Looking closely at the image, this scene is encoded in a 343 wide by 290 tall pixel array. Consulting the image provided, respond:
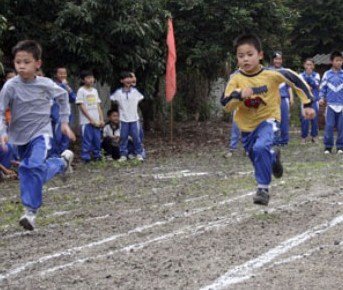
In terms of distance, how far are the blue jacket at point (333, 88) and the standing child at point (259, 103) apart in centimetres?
678

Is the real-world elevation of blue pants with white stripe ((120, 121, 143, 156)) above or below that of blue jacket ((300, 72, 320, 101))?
below

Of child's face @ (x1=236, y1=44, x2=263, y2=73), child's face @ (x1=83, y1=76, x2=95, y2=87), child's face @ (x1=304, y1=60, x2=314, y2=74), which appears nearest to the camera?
child's face @ (x1=236, y1=44, x2=263, y2=73)

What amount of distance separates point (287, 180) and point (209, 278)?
5.04 metres

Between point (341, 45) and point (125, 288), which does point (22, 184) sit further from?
point (341, 45)

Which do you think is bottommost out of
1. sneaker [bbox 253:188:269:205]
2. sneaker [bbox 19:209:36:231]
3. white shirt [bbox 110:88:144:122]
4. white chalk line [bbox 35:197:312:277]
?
white chalk line [bbox 35:197:312:277]

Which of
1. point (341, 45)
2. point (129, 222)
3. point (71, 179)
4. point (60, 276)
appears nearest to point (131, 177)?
point (71, 179)

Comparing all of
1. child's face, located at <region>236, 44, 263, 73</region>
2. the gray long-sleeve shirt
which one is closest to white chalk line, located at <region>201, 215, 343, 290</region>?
child's face, located at <region>236, 44, 263, 73</region>

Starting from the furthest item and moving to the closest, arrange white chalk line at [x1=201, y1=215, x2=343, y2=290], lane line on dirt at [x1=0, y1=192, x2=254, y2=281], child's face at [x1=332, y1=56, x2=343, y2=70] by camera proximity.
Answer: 1. child's face at [x1=332, y1=56, x2=343, y2=70]
2. lane line on dirt at [x1=0, y1=192, x2=254, y2=281]
3. white chalk line at [x1=201, y1=215, x2=343, y2=290]

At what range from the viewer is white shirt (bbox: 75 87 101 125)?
44.2ft

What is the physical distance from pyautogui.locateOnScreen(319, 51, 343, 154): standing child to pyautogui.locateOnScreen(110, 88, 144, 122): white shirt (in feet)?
12.2

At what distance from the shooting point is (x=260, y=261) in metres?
5.48

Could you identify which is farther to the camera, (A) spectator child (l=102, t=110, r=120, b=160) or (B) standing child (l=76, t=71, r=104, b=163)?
(A) spectator child (l=102, t=110, r=120, b=160)

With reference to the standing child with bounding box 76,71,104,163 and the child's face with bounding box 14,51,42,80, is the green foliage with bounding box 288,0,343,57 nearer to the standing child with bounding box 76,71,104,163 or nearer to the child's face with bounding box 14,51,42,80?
the standing child with bounding box 76,71,104,163

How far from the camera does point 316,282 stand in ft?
15.9
